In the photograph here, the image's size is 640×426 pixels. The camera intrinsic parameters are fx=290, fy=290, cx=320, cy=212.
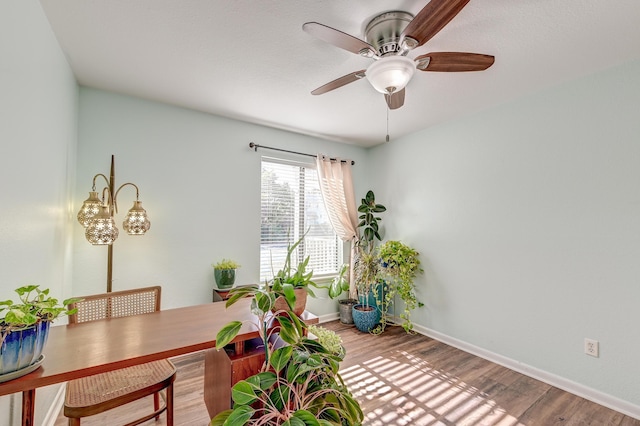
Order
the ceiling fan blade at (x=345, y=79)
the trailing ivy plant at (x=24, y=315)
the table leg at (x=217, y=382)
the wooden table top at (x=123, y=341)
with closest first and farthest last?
the trailing ivy plant at (x=24, y=315) → the wooden table top at (x=123, y=341) → the table leg at (x=217, y=382) → the ceiling fan blade at (x=345, y=79)

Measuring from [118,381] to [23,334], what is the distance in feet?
2.41

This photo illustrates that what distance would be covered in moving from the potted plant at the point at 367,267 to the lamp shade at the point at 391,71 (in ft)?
7.39

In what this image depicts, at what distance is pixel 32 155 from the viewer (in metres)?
1.48

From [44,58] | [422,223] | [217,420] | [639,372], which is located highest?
[44,58]

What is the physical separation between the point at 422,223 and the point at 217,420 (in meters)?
2.99

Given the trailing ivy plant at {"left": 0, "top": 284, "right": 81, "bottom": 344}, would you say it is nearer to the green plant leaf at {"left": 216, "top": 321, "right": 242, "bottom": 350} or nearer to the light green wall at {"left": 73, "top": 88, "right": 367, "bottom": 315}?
the green plant leaf at {"left": 216, "top": 321, "right": 242, "bottom": 350}

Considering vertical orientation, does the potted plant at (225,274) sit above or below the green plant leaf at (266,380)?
above

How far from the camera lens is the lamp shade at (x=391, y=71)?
A: 1.60m

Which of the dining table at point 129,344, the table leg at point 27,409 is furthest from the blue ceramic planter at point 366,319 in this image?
the table leg at point 27,409

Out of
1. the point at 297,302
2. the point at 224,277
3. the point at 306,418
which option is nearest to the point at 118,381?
the point at 297,302

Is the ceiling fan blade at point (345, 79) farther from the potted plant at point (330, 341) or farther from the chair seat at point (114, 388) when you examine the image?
the chair seat at point (114, 388)

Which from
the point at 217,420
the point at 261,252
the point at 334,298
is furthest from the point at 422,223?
the point at 217,420

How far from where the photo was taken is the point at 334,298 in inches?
155

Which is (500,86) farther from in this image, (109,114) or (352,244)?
(109,114)
